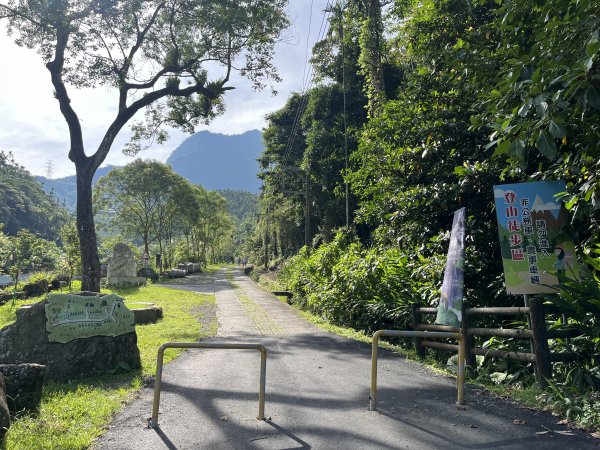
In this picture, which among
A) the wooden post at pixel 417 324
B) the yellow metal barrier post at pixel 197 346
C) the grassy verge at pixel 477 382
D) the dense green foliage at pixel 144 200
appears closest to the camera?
the yellow metal barrier post at pixel 197 346

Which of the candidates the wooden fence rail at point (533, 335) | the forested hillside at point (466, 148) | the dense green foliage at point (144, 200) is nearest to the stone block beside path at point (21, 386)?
the forested hillside at point (466, 148)

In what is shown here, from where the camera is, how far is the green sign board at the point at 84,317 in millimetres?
6826

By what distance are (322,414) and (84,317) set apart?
4.14 metres

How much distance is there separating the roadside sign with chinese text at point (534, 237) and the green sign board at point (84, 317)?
19.5 ft

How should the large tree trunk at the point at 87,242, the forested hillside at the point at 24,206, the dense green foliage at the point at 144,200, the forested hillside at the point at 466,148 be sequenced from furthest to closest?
the forested hillside at the point at 24,206 → the dense green foliage at the point at 144,200 → the large tree trunk at the point at 87,242 → the forested hillside at the point at 466,148

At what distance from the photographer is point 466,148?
9.91m

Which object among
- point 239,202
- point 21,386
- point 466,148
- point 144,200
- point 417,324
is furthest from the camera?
point 239,202

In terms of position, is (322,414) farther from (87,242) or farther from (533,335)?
(87,242)

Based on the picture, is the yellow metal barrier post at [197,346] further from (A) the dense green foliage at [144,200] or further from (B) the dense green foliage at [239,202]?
(B) the dense green foliage at [239,202]

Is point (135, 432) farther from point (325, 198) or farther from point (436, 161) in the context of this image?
point (325, 198)

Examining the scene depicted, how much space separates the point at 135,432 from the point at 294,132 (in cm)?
2935

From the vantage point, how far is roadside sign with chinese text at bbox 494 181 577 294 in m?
6.15

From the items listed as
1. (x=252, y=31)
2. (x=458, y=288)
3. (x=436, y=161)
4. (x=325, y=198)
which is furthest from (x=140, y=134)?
(x=458, y=288)

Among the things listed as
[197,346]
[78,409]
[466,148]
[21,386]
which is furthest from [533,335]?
[21,386]
